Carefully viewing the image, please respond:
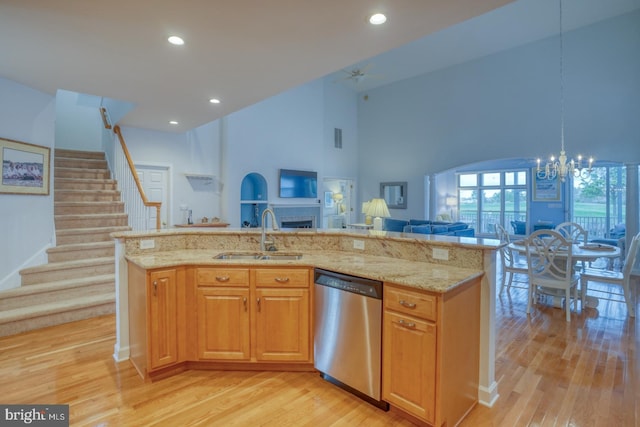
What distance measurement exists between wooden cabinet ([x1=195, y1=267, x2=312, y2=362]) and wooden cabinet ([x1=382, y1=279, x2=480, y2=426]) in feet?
2.35

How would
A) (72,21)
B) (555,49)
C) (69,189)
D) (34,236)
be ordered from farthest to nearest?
1. (555,49)
2. (69,189)
3. (34,236)
4. (72,21)

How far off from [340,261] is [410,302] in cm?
74

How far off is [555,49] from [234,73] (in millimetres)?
6881

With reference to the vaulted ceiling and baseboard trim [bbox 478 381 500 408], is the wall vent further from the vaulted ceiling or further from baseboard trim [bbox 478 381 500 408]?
baseboard trim [bbox 478 381 500 408]

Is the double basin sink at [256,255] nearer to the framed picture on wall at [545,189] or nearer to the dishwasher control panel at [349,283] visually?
the dishwasher control panel at [349,283]

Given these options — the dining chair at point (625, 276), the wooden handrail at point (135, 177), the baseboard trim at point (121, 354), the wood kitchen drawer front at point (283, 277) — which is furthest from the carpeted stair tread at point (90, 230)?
the dining chair at point (625, 276)

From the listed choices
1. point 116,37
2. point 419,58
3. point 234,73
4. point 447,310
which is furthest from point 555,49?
point 116,37

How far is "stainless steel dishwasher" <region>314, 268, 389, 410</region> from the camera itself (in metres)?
2.12

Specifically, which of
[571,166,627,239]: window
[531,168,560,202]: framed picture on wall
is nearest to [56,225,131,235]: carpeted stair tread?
[531,168,560,202]: framed picture on wall

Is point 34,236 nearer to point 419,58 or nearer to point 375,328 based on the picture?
point 375,328

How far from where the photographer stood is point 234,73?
3.48 metres

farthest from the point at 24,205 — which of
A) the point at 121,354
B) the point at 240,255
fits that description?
the point at 240,255

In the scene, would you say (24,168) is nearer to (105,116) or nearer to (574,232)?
(105,116)

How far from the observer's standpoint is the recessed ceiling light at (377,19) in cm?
234
